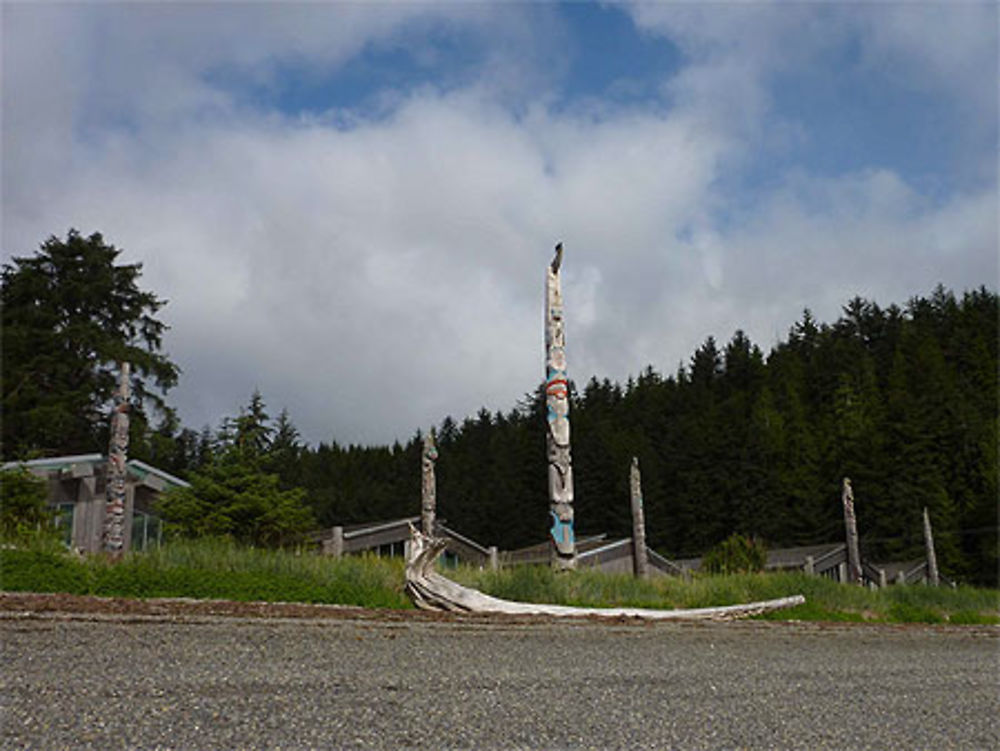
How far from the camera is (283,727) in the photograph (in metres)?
4.32

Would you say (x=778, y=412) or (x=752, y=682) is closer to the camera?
(x=752, y=682)

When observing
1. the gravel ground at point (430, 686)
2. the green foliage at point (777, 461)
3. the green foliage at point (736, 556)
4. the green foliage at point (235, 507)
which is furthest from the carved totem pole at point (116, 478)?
the green foliage at point (777, 461)

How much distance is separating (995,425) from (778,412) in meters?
20.1

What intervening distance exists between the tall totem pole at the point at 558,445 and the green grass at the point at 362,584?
1.64 ft

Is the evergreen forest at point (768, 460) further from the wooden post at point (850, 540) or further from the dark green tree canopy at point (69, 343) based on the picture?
the wooden post at point (850, 540)

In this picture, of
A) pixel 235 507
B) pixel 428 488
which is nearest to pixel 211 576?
pixel 428 488

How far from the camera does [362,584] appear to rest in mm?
8633

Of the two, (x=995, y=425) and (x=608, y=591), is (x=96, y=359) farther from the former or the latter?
(x=995, y=425)

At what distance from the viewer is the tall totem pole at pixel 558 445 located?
11023mm

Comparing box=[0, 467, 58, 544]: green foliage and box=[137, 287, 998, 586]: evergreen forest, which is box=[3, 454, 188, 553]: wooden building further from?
box=[137, 287, 998, 586]: evergreen forest

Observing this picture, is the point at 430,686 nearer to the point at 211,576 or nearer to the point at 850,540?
the point at 211,576

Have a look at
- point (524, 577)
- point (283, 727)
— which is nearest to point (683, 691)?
point (283, 727)

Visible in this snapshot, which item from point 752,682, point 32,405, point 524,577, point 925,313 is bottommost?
point 752,682

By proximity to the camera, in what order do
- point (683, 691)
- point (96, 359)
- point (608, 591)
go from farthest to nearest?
point (96, 359) → point (608, 591) → point (683, 691)
